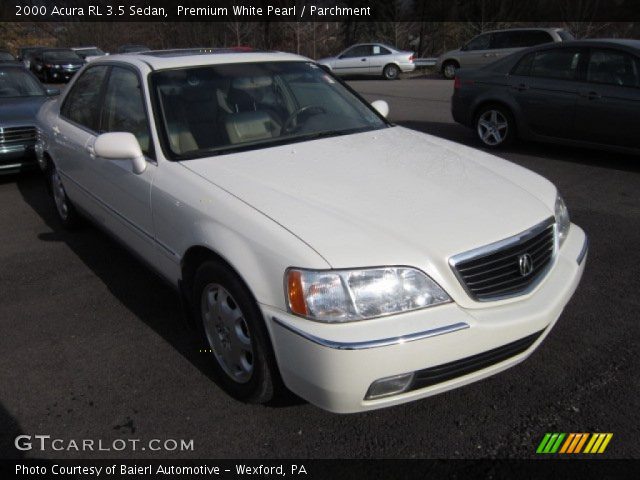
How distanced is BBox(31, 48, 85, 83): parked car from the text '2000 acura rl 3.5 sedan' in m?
24.5

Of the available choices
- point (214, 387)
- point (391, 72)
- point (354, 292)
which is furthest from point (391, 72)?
point (354, 292)

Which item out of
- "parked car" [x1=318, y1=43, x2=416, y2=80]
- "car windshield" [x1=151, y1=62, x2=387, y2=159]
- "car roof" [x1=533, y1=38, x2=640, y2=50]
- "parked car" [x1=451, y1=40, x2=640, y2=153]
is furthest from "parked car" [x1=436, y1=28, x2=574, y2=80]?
"car windshield" [x1=151, y1=62, x2=387, y2=159]

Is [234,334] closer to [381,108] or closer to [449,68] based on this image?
[381,108]

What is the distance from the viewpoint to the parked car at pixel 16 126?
282 inches

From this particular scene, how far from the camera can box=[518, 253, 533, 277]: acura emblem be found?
8.49 feet

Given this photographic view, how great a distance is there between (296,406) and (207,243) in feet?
3.00

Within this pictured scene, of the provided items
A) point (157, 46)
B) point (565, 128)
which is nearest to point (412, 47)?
point (157, 46)

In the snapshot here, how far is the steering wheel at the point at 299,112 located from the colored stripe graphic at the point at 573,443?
89.4 inches

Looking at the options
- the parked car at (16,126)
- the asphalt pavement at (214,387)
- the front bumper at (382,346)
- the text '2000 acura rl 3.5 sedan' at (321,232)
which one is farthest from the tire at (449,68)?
the front bumper at (382,346)

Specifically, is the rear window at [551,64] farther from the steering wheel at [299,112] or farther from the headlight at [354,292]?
the headlight at [354,292]

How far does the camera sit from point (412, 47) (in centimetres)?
3095

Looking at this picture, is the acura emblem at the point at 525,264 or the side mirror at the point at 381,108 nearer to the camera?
the acura emblem at the point at 525,264

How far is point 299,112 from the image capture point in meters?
3.81

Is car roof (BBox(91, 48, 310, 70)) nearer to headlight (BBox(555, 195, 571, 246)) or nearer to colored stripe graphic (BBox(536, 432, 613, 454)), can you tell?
headlight (BBox(555, 195, 571, 246))
